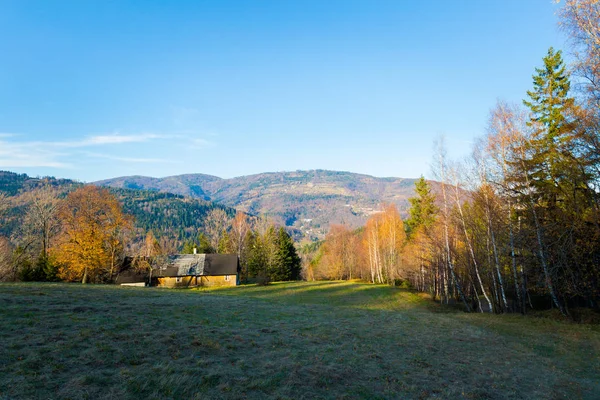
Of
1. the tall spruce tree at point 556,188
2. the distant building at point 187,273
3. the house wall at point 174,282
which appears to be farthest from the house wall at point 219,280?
the tall spruce tree at point 556,188

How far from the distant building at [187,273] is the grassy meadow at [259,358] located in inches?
1410

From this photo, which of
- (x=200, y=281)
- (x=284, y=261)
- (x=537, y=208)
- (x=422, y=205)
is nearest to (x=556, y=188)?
(x=537, y=208)

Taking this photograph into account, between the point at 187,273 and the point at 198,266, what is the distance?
1.97m

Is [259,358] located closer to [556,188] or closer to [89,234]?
[556,188]

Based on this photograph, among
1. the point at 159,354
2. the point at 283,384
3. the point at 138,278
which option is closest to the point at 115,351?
the point at 159,354

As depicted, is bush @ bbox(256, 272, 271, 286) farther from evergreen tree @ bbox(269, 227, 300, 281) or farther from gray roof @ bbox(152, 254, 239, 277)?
gray roof @ bbox(152, 254, 239, 277)

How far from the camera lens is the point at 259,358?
8789 millimetres

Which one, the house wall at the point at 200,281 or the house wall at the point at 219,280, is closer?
the house wall at the point at 200,281

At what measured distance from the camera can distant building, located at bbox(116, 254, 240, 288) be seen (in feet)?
157

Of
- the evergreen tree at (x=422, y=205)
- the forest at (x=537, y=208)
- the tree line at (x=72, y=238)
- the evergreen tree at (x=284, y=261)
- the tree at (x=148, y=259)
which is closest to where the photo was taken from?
the forest at (x=537, y=208)

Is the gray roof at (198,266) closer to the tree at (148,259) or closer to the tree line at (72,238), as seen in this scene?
the tree at (148,259)

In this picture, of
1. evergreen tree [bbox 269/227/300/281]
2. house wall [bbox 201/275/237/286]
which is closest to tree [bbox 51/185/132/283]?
house wall [bbox 201/275/237/286]

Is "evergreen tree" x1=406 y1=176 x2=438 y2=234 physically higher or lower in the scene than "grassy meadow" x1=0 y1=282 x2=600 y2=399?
higher

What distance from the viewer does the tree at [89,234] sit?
114 feet
